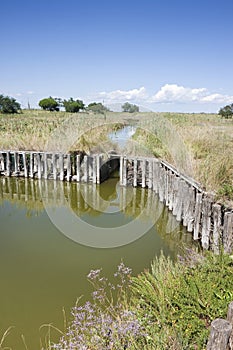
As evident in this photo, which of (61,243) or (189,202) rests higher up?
(189,202)

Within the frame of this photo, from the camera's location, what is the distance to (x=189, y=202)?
5.82 metres

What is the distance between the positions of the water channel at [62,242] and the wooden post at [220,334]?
208cm

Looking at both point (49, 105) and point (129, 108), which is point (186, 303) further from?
point (49, 105)

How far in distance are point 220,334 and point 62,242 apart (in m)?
4.16

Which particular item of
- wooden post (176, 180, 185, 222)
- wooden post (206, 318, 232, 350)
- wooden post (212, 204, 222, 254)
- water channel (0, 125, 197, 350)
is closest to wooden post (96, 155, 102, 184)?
water channel (0, 125, 197, 350)

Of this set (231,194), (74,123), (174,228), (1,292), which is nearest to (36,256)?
(1,292)

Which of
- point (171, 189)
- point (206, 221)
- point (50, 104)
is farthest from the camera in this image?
point (50, 104)

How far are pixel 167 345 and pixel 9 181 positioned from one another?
8.79 meters

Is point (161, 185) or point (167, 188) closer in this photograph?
point (167, 188)

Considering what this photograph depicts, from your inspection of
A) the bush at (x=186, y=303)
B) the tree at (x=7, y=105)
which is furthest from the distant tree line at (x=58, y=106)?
the bush at (x=186, y=303)

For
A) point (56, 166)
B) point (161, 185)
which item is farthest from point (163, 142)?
point (56, 166)

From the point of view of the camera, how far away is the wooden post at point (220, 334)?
173 centimetres

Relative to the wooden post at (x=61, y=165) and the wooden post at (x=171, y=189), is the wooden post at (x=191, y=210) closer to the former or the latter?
the wooden post at (x=171, y=189)

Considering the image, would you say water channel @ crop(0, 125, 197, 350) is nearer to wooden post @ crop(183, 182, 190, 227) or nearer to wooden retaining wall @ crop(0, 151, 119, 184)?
wooden post @ crop(183, 182, 190, 227)
